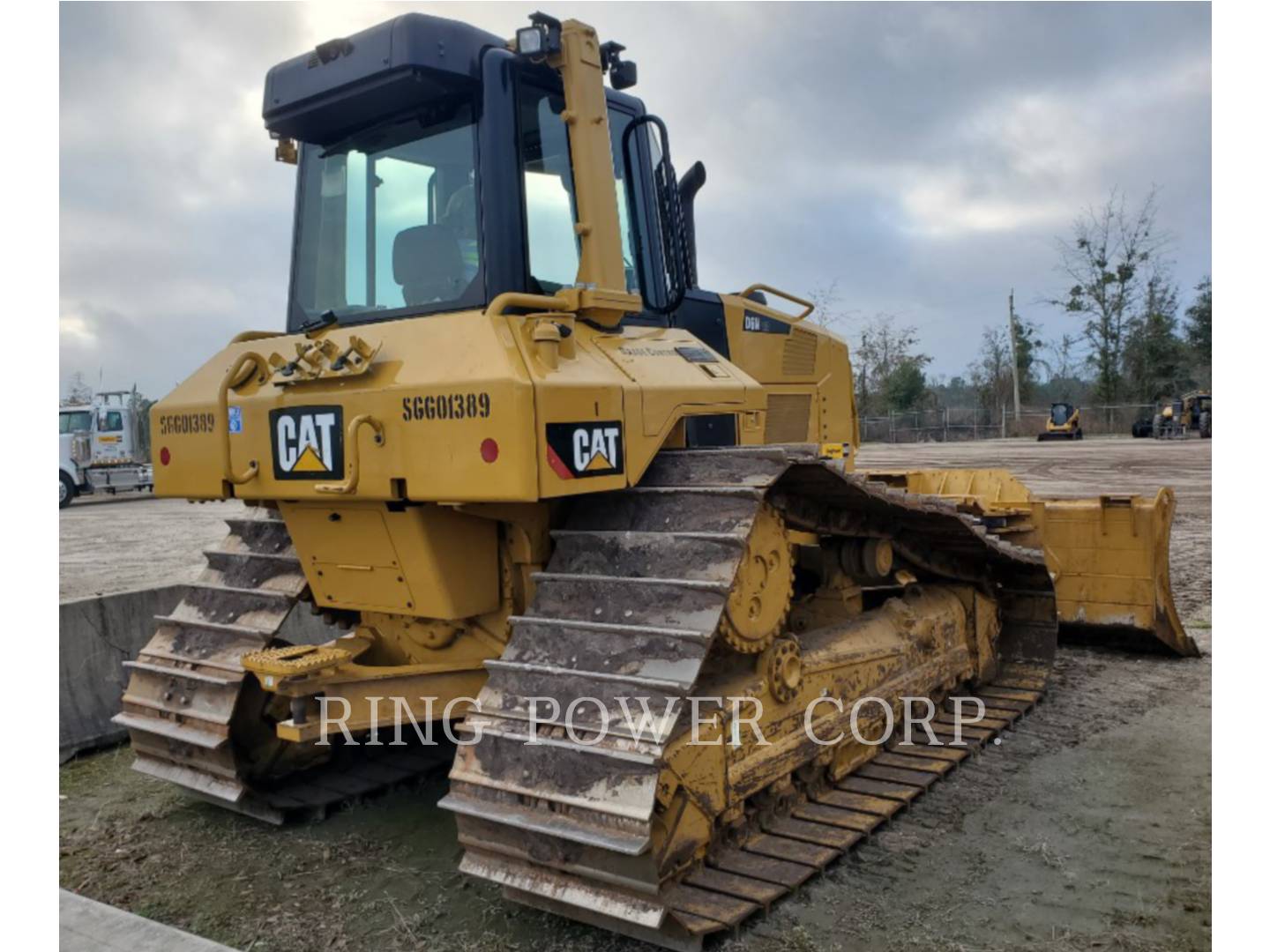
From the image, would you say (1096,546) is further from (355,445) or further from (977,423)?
(977,423)

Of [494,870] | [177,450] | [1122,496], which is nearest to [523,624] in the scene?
[494,870]

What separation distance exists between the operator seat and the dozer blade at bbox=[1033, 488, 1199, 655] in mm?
4410

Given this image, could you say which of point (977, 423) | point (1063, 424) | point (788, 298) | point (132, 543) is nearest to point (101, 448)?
point (132, 543)

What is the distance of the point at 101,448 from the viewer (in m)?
24.1

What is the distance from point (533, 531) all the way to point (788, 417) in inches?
89.3

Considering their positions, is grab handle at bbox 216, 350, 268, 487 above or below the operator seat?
below

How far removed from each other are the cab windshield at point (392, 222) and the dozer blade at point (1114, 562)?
4442mm

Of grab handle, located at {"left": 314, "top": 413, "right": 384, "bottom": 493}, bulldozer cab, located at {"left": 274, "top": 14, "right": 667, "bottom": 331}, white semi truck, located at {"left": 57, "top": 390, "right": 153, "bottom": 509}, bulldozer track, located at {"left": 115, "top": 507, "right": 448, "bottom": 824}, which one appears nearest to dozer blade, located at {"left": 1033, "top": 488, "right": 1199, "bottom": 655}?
bulldozer cab, located at {"left": 274, "top": 14, "right": 667, "bottom": 331}

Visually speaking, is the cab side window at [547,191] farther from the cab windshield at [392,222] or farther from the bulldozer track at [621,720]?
the bulldozer track at [621,720]

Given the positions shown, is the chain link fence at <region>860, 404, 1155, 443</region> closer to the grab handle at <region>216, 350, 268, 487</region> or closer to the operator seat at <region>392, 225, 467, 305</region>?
the operator seat at <region>392, 225, 467, 305</region>

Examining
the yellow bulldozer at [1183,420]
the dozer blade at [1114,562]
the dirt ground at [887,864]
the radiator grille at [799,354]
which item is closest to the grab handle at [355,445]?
the dirt ground at [887,864]

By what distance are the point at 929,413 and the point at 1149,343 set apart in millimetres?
9270

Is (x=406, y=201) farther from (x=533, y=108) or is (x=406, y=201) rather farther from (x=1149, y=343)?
(x=1149, y=343)

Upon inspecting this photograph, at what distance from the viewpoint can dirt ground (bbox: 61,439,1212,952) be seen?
3.34m
